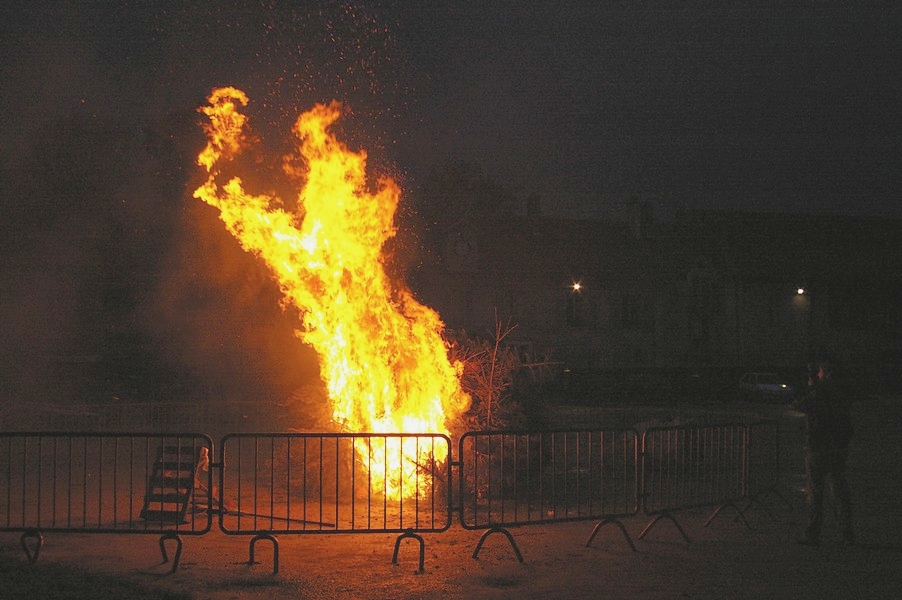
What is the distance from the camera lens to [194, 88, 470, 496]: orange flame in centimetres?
1218

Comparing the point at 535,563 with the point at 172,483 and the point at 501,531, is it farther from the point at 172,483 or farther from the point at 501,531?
the point at 172,483

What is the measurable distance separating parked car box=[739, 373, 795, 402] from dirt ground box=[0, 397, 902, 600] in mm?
31119

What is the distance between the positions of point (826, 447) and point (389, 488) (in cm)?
544

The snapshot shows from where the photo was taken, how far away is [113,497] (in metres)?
11.8

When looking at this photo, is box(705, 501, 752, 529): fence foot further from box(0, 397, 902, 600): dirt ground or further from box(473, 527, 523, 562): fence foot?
box(473, 527, 523, 562): fence foot

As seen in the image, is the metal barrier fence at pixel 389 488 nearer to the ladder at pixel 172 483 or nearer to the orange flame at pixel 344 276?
the ladder at pixel 172 483

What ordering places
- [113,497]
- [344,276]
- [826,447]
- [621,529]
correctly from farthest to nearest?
[344,276]
[113,497]
[826,447]
[621,529]

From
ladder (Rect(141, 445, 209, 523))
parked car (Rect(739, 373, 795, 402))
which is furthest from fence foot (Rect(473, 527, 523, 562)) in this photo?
parked car (Rect(739, 373, 795, 402))

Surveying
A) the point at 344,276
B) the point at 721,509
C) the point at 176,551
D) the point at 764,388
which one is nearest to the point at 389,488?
the point at 344,276

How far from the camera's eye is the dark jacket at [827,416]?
9484 mm

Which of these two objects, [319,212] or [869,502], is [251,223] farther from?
[869,502]

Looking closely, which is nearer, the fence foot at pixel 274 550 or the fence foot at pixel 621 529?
the fence foot at pixel 274 550

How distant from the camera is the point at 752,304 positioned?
2044 inches

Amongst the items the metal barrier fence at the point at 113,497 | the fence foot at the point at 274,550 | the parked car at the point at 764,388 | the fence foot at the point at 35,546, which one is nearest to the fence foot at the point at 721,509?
the fence foot at the point at 274,550
